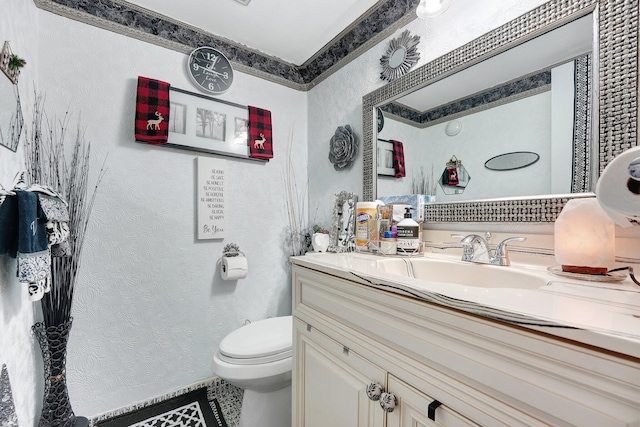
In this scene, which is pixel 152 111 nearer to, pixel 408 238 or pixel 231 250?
pixel 231 250

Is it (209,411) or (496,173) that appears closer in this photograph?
(496,173)

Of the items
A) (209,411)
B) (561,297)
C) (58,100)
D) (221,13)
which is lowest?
(209,411)

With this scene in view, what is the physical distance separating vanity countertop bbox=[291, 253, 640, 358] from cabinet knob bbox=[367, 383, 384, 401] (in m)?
0.24

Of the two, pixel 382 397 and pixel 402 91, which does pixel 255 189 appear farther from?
pixel 382 397

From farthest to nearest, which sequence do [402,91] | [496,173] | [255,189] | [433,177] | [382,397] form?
[255,189] < [402,91] < [433,177] < [496,173] < [382,397]

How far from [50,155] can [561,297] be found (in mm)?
1985

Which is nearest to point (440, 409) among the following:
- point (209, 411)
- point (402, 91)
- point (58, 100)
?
point (402, 91)

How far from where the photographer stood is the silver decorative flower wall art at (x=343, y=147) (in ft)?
5.28

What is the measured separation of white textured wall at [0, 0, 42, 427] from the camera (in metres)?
0.89

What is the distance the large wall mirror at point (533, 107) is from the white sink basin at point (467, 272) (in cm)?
22

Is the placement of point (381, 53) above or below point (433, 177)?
above

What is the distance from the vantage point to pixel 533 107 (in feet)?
2.93

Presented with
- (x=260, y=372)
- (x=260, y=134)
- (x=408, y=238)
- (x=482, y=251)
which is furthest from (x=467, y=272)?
(x=260, y=134)

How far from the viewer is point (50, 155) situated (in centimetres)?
127
